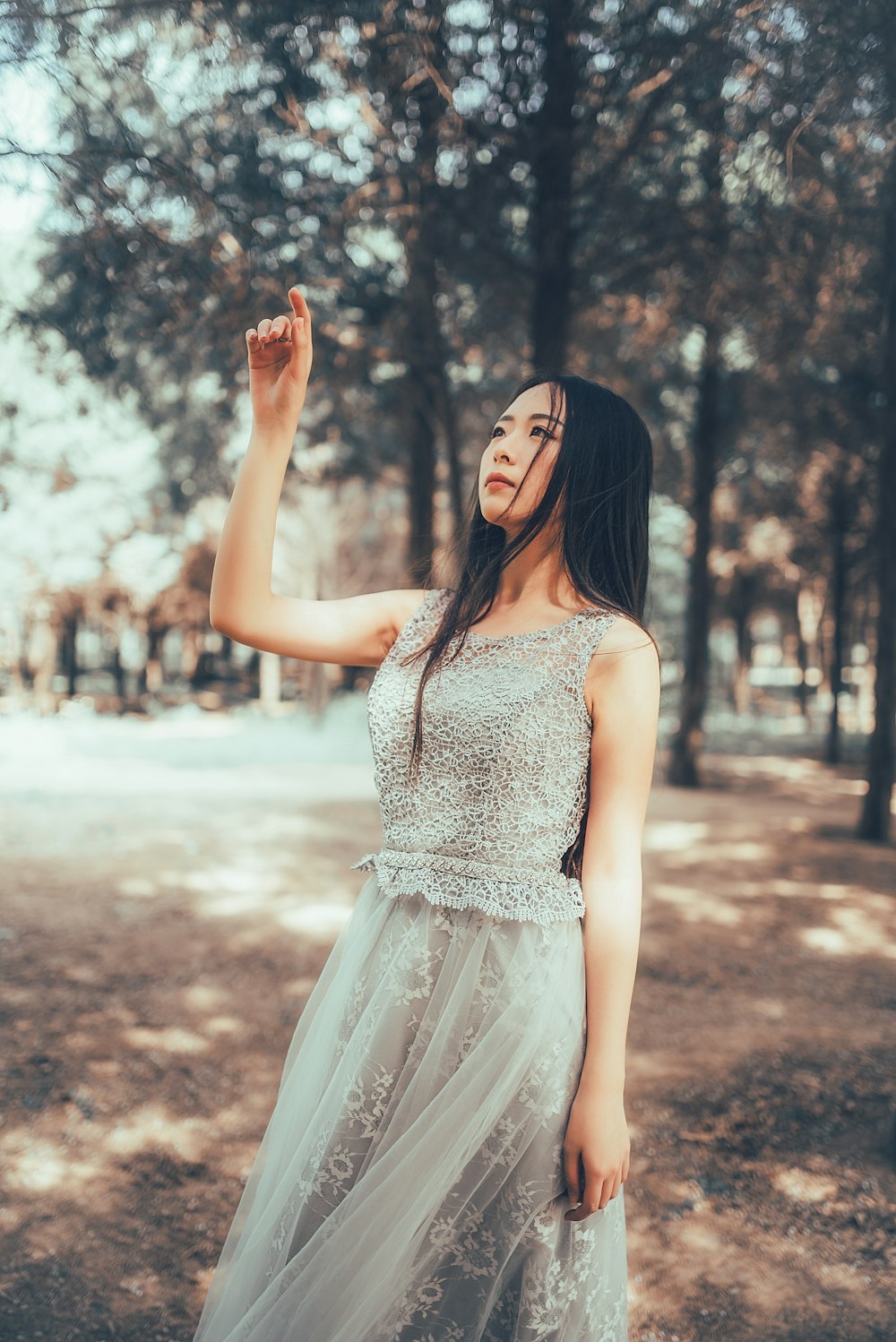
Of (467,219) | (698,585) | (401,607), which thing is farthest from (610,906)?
(698,585)

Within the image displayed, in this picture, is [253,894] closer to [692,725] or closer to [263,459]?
[263,459]

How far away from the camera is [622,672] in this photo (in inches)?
70.1

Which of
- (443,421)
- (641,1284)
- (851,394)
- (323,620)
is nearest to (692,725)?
(851,394)

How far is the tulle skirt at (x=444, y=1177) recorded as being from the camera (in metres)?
1.70

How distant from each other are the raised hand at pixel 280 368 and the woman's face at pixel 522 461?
0.39 m

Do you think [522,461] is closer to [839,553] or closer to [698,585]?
[698,585]

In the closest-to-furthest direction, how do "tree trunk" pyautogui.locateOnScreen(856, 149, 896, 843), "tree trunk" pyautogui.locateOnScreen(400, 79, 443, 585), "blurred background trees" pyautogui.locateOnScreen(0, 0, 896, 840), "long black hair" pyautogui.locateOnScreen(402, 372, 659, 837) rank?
"long black hair" pyautogui.locateOnScreen(402, 372, 659, 837) → "blurred background trees" pyautogui.locateOnScreen(0, 0, 896, 840) → "tree trunk" pyautogui.locateOnScreen(400, 79, 443, 585) → "tree trunk" pyautogui.locateOnScreen(856, 149, 896, 843)

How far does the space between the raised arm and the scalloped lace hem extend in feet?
1.62

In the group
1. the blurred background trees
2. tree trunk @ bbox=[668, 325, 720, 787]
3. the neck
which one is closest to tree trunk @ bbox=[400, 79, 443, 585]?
the blurred background trees

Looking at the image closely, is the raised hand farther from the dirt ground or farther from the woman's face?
the dirt ground

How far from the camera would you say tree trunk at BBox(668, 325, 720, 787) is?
1339cm

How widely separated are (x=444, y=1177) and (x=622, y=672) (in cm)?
93

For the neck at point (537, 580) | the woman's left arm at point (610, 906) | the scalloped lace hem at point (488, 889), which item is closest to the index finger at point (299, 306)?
the neck at point (537, 580)

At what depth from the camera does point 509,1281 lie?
1761mm
